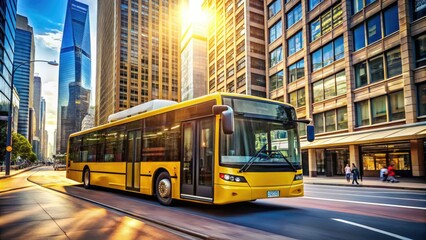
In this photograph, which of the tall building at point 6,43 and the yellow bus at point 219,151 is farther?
the tall building at point 6,43

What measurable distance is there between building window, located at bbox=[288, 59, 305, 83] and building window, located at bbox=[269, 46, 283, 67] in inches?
113

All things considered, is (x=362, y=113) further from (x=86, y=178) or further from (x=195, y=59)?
(x=195, y=59)

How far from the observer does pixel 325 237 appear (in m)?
5.56

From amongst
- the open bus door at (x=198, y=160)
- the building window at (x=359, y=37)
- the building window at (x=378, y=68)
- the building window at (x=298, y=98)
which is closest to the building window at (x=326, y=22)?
the building window at (x=359, y=37)

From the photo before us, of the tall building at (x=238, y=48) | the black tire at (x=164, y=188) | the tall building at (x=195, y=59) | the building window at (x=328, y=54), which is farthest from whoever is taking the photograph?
the tall building at (x=195, y=59)

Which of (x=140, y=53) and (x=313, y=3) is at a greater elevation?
(x=140, y=53)

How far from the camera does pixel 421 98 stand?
2333 cm

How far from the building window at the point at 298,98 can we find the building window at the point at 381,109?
7868 mm

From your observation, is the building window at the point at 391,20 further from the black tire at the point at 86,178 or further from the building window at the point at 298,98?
the black tire at the point at 86,178

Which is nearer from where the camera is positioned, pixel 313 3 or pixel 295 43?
pixel 313 3

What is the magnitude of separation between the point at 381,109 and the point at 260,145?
22.2 meters

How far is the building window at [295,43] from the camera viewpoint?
3737 centimetres

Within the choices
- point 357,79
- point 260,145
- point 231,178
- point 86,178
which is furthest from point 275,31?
point 231,178

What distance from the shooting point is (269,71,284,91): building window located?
40781 millimetres
